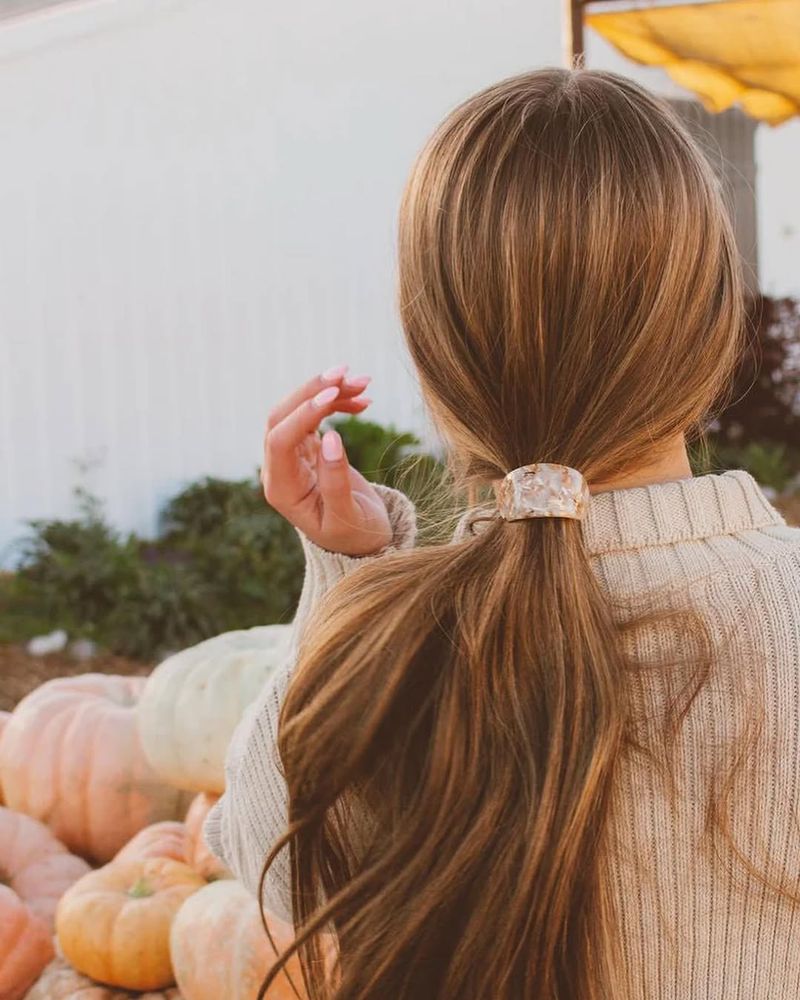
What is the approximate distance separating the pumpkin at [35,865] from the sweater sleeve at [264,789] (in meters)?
0.92

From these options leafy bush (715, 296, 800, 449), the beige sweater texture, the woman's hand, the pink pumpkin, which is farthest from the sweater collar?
leafy bush (715, 296, 800, 449)

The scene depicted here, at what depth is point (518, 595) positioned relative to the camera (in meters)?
0.88

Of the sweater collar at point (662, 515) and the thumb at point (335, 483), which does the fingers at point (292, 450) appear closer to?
the thumb at point (335, 483)

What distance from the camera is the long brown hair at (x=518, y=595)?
858 mm

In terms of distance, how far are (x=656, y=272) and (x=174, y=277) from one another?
498cm

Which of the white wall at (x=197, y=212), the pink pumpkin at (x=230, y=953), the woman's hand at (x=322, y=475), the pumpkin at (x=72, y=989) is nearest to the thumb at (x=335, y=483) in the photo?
the woman's hand at (x=322, y=475)

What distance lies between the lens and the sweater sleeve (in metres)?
1.06

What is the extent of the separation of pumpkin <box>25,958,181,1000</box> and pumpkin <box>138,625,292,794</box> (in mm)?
332

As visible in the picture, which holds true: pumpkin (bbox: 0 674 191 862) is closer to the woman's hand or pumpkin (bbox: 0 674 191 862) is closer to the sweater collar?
the woman's hand

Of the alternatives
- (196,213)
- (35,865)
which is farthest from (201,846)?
(196,213)

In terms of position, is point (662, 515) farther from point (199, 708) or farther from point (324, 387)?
point (199, 708)

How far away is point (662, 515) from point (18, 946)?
52.4 inches

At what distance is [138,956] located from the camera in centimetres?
173

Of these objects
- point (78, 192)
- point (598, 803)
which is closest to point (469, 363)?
point (598, 803)
